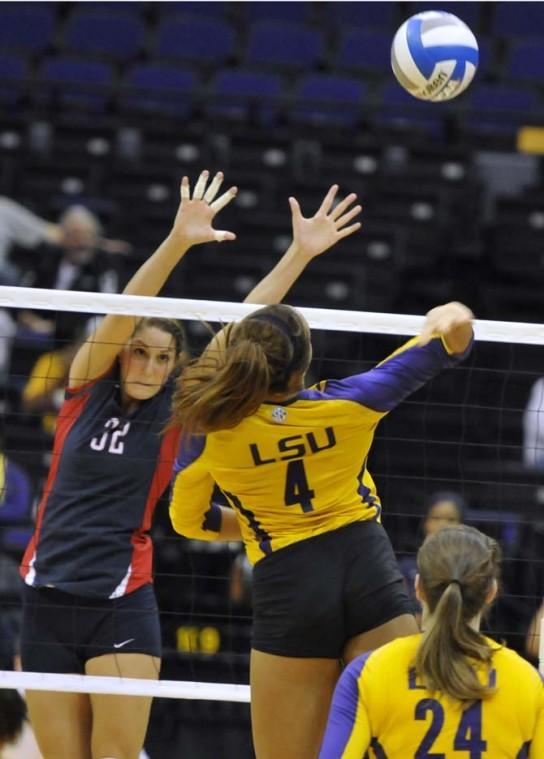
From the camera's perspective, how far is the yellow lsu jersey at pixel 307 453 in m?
3.85

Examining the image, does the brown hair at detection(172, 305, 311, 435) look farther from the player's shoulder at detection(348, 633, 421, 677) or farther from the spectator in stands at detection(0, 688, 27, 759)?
the spectator in stands at detection(0, 688, 27, 759)

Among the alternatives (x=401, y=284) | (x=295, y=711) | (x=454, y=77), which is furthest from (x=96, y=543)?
(x=401, y=284)

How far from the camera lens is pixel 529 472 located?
8.50 m

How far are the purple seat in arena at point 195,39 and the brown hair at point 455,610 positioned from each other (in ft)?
38.5

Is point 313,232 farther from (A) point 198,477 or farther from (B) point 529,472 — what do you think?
(B) point 529,472

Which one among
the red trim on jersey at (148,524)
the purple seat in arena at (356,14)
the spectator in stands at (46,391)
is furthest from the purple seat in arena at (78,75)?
the red trim on jersey at (148,524)

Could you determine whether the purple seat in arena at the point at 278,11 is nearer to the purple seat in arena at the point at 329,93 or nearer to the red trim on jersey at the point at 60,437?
the purple seat in arena at the point at 329,93

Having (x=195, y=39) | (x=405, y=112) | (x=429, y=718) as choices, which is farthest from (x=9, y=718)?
(x=195, y=39)

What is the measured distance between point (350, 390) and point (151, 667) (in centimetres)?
134

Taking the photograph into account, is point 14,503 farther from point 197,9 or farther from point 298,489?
point 197,9

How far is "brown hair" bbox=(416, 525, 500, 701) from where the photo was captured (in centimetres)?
341

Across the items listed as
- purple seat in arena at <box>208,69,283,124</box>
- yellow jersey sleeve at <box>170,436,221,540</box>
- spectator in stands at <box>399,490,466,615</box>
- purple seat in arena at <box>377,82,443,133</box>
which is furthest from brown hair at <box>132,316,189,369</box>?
purple seat in arena at <box>377,82,443,133</box>

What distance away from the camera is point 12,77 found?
1339 centimetres

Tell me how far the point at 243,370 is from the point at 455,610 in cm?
85
